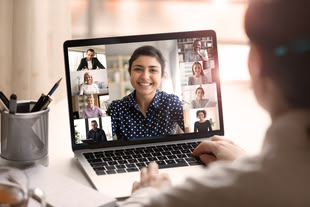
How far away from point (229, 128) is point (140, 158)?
0.33 m

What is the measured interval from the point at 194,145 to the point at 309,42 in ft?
2.07

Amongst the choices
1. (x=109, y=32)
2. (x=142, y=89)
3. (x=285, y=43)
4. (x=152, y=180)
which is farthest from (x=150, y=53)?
(x=109, y=32)

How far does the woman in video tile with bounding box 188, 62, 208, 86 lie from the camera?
1.17 meters

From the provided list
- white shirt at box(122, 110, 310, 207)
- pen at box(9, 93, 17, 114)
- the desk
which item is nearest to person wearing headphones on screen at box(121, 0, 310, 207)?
white shirt at box(122, 110, 310, 207)

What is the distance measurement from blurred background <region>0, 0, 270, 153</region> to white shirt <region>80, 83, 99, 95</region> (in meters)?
0.37

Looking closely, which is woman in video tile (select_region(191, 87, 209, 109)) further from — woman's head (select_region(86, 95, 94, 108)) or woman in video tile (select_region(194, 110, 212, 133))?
woman's head (select_region(86, 95, 94, 108))

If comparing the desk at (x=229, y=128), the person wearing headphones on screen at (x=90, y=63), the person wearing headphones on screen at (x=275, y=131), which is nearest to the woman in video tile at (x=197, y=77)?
the desk at (x=229, y=128)

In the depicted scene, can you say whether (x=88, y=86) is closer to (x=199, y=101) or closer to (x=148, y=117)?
(x=148, y=117)

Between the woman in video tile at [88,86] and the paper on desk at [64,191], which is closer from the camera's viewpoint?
the paper on desk at [64,191]

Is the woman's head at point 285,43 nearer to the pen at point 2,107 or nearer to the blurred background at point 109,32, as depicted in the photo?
the blurred background at point 109,32

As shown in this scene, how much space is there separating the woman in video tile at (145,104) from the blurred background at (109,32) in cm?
20

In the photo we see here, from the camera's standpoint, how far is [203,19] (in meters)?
3.56

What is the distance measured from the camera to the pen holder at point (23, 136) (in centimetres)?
99

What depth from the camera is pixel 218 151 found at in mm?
1014
